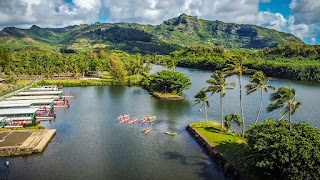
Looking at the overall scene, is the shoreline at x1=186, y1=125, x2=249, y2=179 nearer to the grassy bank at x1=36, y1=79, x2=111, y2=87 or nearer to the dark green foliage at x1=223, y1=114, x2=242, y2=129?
the dark green foliage at x1=223, y1=114, x2=242, y2=129

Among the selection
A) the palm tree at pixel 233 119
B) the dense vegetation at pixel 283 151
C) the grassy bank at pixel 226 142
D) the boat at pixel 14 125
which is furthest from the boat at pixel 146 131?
the boat at pixel 14 125

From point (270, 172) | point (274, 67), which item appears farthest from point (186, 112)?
point (274, 67)

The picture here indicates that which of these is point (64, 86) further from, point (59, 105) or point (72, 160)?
point (72, 160)

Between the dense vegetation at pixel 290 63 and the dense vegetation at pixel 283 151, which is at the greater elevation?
the dense vegetation at pixel 290 63

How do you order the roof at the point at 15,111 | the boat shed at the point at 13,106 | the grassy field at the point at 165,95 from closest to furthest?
the roof at the point at 15,111, the boat shed at the point at 13,106, the grassy field at the point at 165,95

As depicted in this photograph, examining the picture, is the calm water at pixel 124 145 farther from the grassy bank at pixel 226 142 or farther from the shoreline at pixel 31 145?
the grassy bank at pixel 226 142

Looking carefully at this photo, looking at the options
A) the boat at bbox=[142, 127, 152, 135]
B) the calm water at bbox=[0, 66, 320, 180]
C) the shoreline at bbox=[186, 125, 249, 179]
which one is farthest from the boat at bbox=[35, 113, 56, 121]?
the shoreline at bbox=[186, 125, 249, 179]

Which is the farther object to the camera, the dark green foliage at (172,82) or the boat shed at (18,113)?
the dark green foliage at (172,82)
